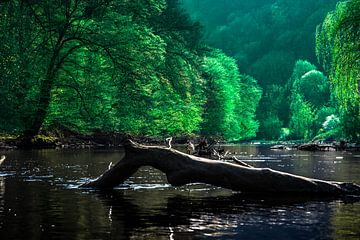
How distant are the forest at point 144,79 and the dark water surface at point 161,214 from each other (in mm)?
10981

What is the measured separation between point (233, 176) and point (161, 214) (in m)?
4.71

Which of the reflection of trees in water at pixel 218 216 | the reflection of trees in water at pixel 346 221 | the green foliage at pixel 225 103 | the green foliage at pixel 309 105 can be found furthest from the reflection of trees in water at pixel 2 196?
the green foliage at pixel 309 105

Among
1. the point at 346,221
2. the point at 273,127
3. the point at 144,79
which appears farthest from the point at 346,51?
the point at 273,127

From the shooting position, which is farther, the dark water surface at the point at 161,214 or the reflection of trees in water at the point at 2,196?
the reflection of trees in water at the point at 2,196

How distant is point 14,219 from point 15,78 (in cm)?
1640

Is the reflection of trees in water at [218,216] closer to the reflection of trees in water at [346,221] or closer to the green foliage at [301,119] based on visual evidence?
the reflection of trees in water at [346,221]

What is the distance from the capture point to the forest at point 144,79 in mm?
32781

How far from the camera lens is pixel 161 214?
1491cm

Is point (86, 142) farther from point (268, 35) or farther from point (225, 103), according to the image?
point (268, 35)

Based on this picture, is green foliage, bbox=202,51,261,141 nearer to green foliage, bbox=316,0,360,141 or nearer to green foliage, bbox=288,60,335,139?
green foliage, bbox=288,60,335,139

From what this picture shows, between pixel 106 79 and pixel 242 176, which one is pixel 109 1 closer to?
pixel 106 79

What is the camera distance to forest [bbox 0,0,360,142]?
32781 mm

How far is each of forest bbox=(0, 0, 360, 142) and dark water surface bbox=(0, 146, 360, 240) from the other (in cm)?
1098

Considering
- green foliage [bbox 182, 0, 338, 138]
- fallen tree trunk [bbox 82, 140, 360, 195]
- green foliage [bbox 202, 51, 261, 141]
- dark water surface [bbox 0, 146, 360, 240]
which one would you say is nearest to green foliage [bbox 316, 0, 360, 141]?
dark water surface [bbox 0, 146, 360, 240]
